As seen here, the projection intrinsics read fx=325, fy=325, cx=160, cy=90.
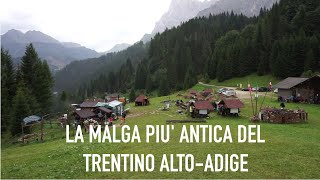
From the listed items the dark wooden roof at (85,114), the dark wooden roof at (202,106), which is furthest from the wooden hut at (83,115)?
the dark wooden roof at (202,106)

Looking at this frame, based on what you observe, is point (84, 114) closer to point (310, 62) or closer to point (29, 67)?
point (29, 67)

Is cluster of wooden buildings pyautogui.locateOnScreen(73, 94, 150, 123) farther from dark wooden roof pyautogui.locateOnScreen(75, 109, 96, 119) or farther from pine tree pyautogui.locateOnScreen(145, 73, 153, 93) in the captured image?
pine tree pyautogui.locateOnScreen(145, 73, 153, 93)

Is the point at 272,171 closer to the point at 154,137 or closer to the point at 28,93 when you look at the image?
the point at 154,137

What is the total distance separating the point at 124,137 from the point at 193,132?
7965 mm

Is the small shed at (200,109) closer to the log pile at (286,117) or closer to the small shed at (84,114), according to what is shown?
the log pile at (286,117)

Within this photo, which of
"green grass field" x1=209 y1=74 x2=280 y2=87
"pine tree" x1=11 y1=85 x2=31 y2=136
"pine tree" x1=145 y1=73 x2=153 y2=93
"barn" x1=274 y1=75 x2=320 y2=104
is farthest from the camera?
"pine tree" x1=145 y1=73 x2=153 y2=93

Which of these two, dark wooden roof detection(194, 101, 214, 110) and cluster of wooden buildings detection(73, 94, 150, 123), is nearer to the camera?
dark wooden roof detection(194, 101, 214, 110)

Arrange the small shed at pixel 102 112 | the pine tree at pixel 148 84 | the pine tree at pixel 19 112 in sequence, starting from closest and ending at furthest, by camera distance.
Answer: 1. the pine tree at pixel 19 112
2. the small shed at pixel 102 112
3. the pine tree at pixel 148 84

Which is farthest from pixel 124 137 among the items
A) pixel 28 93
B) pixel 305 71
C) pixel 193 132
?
pixel 305 71

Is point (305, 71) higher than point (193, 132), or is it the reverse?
point (305, 71)

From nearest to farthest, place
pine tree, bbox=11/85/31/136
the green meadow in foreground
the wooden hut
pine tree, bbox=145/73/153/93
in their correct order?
the green meadow in foreground < the wooden hut < pine tree, bbox=11/85/31/136 < pine tree, bbox=145/73/153/93

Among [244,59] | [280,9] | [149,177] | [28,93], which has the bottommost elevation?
[149,177]

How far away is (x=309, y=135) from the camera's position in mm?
35219

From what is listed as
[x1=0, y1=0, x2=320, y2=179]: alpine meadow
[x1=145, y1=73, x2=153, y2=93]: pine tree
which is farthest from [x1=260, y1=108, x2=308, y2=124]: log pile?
[x1=145, y1=73, x2=153, y2=93]: pine tree
